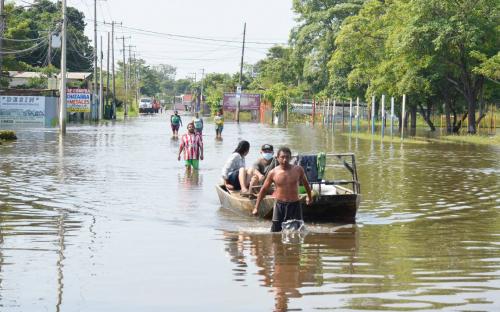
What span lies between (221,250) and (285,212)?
135 centimetres

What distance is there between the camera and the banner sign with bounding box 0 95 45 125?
64.4 meters

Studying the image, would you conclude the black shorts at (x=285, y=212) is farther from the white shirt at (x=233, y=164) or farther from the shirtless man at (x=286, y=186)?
the white shirt at (x=233, y=164)

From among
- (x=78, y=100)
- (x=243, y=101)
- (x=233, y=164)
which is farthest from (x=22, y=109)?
(x=233, y=164)

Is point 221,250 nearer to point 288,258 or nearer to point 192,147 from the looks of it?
point 288,258

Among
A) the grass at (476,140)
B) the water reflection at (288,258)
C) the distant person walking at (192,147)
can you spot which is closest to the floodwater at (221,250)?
the water reflection at (288,258)

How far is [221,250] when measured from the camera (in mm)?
12023

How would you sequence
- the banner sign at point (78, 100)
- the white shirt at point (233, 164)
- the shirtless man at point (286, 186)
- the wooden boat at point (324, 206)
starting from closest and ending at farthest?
the shirtless man at point (286, 186) < the wooden boat at point (324, 206) < the white shirt at point (233, 164) < the banner sign at point (78, 100)

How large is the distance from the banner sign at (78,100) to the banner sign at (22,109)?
6040mm

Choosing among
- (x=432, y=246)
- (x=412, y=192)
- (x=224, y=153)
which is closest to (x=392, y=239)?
(x=432, y=246)

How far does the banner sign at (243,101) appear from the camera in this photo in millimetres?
101875

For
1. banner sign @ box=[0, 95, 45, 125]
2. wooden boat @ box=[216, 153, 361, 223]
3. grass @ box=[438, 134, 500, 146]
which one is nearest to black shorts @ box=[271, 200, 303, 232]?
wooden boat @ box=[216, 153, 361, 223]

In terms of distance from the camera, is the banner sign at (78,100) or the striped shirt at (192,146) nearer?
the striped shirt at (192,146)

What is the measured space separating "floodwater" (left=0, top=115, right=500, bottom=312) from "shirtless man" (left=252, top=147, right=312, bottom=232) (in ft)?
1.12

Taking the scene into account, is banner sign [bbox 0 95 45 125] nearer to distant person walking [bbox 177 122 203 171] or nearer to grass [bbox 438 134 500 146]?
grass [bbox 438 134 500 146]
